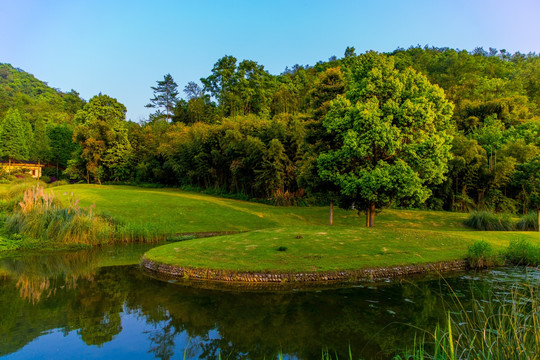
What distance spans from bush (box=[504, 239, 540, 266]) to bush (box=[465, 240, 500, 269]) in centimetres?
97

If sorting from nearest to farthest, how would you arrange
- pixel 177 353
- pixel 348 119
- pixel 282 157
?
pixel 177 353
pixel 348 119
pixel 282 157

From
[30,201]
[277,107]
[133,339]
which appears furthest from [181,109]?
[133,339]

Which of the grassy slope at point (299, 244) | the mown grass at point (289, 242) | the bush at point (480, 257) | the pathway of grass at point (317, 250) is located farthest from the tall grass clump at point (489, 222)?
the bush at point (480, 257)

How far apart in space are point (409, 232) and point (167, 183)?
4241cm

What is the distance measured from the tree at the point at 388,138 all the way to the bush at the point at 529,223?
1087 cm

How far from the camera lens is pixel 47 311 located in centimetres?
924

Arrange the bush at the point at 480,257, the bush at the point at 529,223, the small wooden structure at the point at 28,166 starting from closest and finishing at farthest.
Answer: the bush at the point at 480,257
the bush at the point at 529,223
the small wooden structure at the point at 28,166

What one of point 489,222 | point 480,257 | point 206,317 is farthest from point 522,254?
point 206,317

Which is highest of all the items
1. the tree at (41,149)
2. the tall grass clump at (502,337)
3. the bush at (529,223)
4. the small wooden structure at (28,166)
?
the tree at (41,149)

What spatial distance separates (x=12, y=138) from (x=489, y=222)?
71.0m

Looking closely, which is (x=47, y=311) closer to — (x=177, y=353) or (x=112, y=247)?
(x=177, y=353)

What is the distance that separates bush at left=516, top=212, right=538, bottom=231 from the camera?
22.8 metres

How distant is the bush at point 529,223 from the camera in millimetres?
22766

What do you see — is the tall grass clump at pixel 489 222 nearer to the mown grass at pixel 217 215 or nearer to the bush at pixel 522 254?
the mown grass at pixel 217 215
